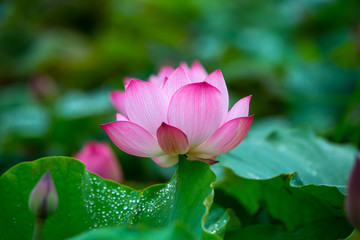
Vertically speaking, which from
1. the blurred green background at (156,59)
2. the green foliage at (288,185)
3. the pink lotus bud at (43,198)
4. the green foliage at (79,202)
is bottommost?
the blurred green background at (156,59)

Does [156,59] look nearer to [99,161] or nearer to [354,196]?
[99,161]

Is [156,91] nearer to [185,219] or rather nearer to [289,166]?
[185,219]

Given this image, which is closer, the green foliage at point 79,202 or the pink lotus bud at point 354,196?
the pink lotus bud at point 354,196

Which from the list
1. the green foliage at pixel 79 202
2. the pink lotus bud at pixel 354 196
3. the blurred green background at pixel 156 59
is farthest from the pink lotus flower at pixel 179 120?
the blurred green background at pixel 156 59

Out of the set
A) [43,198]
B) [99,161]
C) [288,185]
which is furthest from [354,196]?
[99,161]

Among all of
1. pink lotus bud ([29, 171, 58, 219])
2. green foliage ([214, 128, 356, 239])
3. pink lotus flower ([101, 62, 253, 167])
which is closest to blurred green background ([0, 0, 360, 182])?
green foliage ([214, 128, 356, 239])

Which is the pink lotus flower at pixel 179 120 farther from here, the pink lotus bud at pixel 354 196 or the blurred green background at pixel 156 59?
the blurred green background at pixel 156 59
